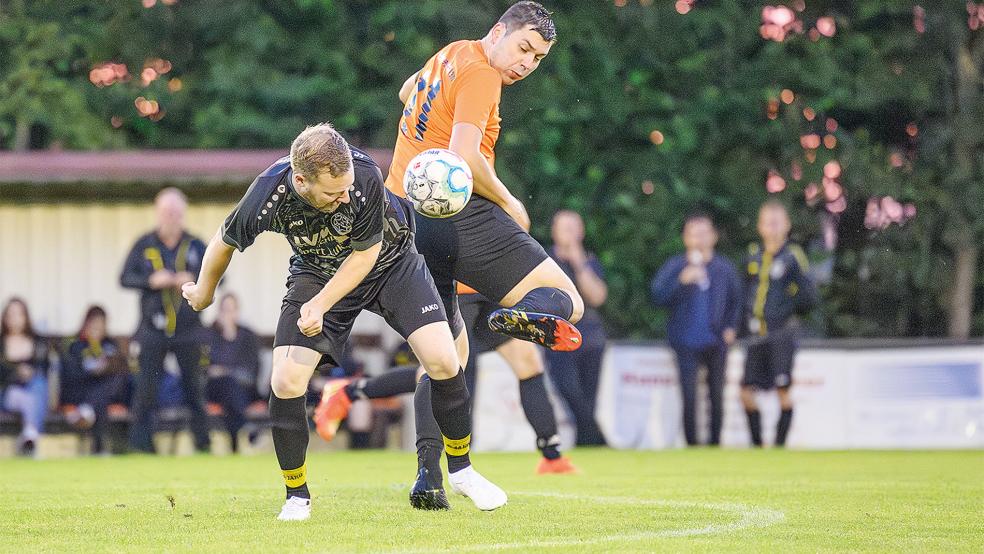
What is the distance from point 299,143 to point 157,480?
444cm

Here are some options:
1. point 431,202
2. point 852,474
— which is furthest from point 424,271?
point 852,474

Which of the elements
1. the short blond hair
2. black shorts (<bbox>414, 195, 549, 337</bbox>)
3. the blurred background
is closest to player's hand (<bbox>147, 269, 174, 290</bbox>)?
the blurred background

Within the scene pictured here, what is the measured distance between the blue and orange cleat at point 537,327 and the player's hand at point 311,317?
1.05m

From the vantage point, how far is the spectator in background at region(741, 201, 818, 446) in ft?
46.8

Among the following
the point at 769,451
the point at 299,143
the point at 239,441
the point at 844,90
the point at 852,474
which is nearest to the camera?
the point at 299,143

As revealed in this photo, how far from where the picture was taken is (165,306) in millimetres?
13734

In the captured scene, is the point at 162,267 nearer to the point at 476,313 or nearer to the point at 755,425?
the point at 476,313

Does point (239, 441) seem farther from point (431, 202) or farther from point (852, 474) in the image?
point (431, 202)

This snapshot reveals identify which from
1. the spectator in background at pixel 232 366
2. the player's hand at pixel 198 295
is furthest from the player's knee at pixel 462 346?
the spectator in background at pixel 232 366


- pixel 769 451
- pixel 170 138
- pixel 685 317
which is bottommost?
pixel 769 451

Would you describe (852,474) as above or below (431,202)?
below

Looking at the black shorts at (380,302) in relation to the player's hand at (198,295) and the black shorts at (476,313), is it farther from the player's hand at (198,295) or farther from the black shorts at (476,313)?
the black shorts at (476,313)

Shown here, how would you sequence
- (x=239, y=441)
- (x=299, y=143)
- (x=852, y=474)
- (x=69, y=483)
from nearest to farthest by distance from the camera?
(x=299, y=143)
(x=69, y=483)
(x=852, y=474)
(x=239, y=441)

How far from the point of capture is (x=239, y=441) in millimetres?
14633
